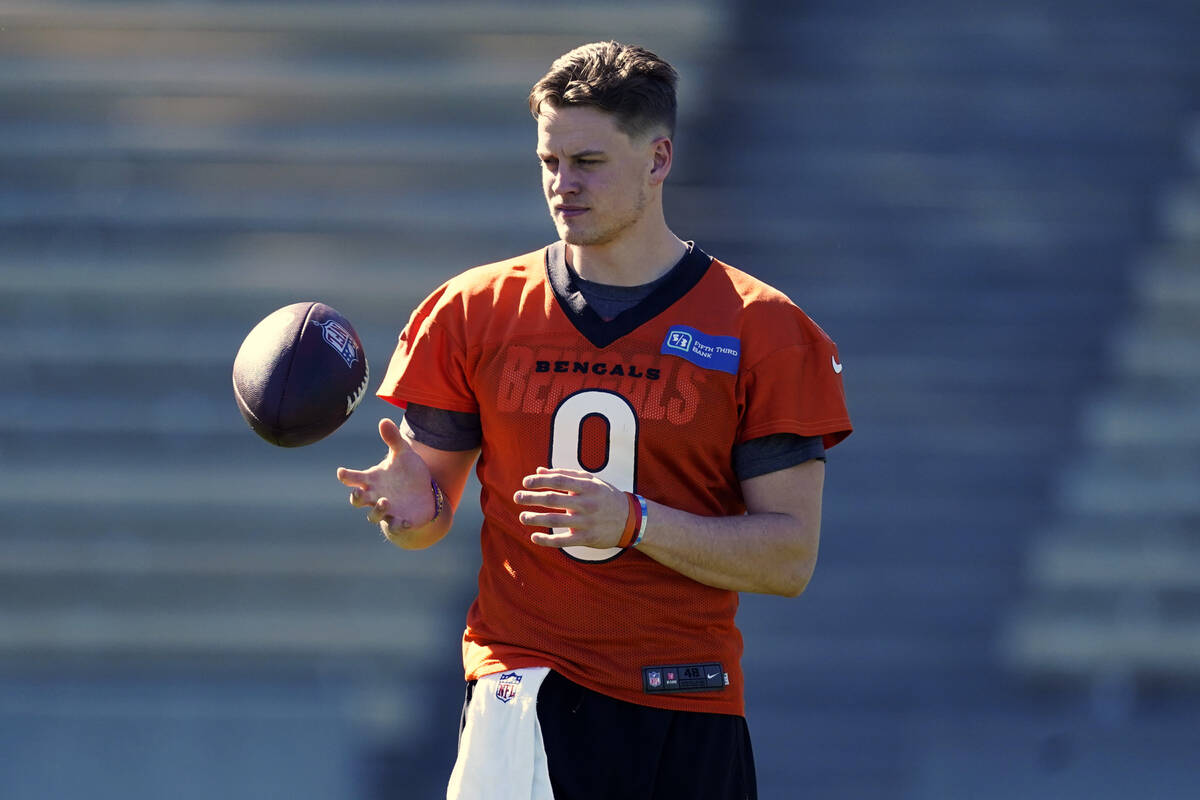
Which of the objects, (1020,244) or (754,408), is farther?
(1020,244)

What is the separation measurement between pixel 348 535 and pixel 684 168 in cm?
144

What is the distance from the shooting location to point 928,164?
14.3 ft

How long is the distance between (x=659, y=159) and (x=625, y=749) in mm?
963

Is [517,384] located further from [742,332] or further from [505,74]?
[505,74]

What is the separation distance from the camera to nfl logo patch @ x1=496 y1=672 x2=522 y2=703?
230cm

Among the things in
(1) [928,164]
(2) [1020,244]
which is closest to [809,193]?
(1) [928,164]

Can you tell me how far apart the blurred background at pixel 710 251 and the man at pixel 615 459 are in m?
1.83

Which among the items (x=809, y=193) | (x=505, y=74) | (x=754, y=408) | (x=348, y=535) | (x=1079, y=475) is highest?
(x=505, y=74)

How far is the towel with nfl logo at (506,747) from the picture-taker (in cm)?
225

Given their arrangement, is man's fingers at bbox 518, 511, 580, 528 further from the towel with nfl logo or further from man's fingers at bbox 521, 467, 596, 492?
the towel with nfl logo

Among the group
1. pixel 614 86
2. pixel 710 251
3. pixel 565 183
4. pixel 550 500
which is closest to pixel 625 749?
pixel 550 500

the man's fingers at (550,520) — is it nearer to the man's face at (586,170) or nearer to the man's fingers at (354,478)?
the man's fingers at (354,478)

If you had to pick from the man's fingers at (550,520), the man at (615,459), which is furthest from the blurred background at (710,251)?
the man's fingers at (550,520)

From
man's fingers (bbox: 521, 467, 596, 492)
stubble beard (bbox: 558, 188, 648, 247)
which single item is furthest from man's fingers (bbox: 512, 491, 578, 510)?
stubble beard (bbox: 558, 188, 648, 247)
